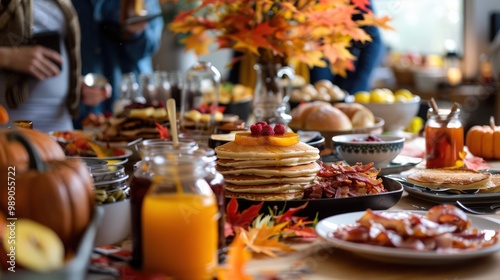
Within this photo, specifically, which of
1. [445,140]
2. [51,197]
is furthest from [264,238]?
[445,140]

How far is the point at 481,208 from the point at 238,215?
51cm

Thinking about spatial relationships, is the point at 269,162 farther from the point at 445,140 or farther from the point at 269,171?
the point at 445,140

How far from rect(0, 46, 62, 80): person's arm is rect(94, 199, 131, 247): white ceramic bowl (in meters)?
1.33

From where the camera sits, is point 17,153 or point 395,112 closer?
point 17,153

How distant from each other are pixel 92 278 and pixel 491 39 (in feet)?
22.2

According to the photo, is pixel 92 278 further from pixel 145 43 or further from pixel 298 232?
pixel 145 43

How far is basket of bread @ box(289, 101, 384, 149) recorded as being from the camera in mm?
2059

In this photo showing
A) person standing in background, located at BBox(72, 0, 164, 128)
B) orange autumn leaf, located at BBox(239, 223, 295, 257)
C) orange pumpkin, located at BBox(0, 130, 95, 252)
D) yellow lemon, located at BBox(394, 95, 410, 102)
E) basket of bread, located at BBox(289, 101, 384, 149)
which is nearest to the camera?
orange pumpkin, located at BBox(0, 130, 95, 252)

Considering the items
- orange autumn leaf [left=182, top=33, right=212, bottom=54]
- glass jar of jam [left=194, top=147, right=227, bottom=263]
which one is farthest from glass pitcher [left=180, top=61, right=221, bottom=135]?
glass jar of jam [left=194, top=147, right=227, bottom=263]

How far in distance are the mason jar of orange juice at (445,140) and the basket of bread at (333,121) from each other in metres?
0.34

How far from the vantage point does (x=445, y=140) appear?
67.7 inches

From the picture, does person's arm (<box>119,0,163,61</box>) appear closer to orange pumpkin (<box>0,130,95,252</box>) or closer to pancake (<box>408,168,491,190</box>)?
pancake (<box>408,168,491,190</box>)

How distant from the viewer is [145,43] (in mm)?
3717

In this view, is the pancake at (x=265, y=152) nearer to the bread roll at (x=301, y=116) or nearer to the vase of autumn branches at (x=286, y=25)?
the vase of autumn branches at (x=286, y=25)
